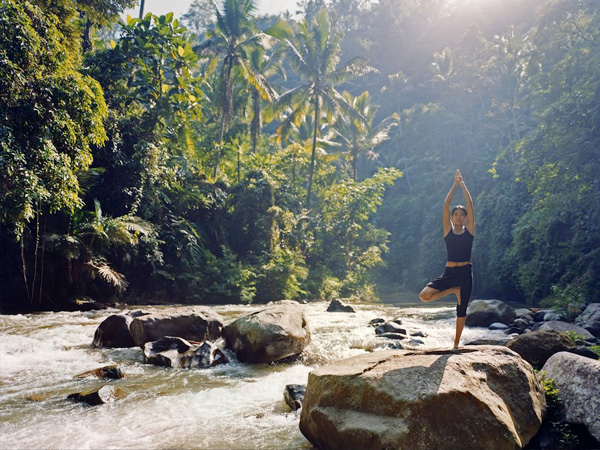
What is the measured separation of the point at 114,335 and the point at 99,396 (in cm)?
329

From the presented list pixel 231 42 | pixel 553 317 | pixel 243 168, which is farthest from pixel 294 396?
pixel 243 168

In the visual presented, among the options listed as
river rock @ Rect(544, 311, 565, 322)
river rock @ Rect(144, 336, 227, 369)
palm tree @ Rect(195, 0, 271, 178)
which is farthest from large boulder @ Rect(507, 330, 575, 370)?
palm tree @ Rect(195, 0, 271, 178)

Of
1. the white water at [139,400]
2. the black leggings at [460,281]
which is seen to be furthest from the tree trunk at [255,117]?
the black leggings at [460,281]

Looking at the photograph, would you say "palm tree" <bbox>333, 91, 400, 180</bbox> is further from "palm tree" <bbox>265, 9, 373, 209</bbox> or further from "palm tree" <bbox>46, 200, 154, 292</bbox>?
"palm tree" <bbox>46, 200, 154, 292</bbox>

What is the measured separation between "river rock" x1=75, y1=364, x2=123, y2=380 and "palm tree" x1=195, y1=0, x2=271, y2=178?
55.6ft

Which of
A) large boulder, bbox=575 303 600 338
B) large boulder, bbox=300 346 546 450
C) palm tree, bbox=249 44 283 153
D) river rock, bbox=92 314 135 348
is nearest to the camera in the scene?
large boulder, bbox=300 346 546 450

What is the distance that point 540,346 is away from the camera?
228 inches

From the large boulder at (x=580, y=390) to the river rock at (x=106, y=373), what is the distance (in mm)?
5405

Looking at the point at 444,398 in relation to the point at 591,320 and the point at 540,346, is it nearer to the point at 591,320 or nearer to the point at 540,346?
the point at 540,346

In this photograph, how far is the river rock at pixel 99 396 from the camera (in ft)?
16.2

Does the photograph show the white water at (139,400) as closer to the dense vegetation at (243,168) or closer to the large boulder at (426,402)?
the large boulder at (426,402)

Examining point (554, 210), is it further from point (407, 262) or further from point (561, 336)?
point (407, 262)

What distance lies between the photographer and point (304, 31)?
25.6m

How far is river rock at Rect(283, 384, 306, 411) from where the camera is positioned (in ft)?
16.3
